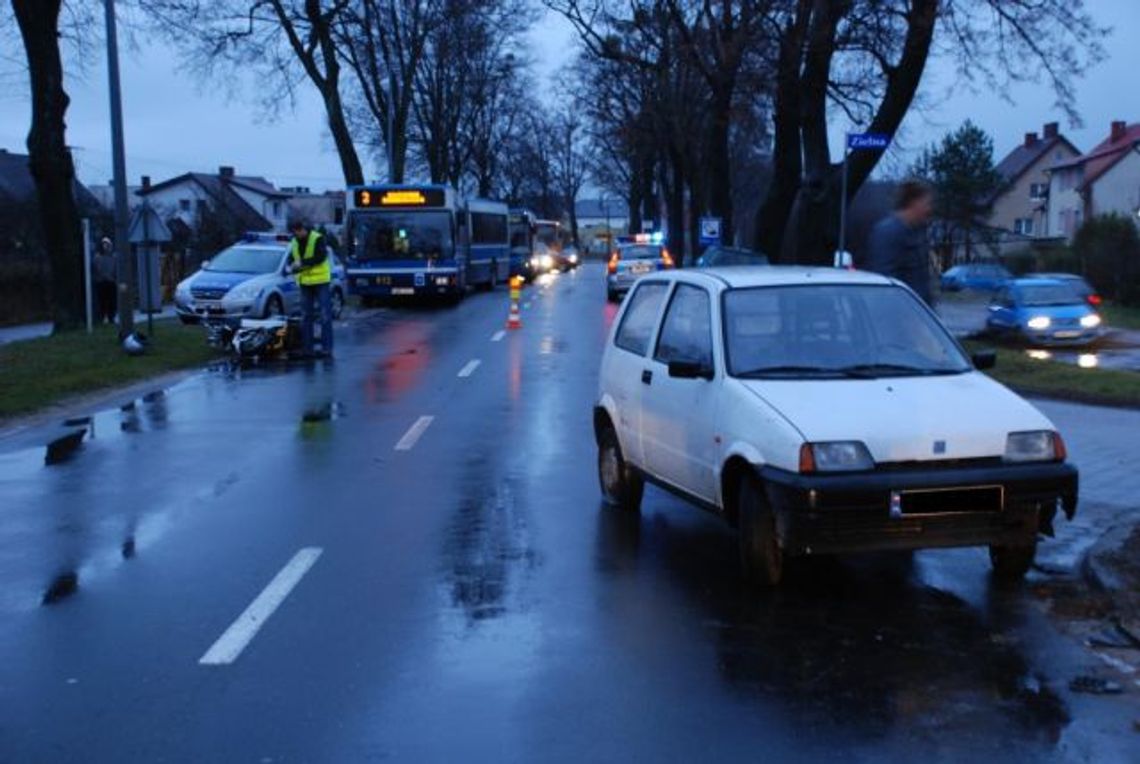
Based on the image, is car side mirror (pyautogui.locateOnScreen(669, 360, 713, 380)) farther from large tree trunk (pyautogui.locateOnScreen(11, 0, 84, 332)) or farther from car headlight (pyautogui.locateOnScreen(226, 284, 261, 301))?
car headlight (pyautogui.locateOnScreen(226, 284, 261, 301))

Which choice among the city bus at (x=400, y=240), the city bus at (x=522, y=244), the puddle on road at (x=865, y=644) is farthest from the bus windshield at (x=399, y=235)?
the puddle on road at (x=865, y=644)

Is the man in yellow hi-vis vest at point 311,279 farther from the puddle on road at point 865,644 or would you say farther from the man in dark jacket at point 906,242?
the puddle on road at point 865,644

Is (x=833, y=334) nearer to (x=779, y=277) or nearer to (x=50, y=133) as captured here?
(x=779, y=277)

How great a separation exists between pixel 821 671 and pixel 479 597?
75.8 inches

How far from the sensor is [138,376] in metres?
17.8

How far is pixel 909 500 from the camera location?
6293 mm

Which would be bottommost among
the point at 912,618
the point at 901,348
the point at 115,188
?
the point at 912,618

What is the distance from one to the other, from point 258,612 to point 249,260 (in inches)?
826

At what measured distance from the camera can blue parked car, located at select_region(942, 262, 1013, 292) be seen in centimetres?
5156

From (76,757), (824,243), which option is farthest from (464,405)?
(824,243)

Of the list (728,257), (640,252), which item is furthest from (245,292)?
(640,252)

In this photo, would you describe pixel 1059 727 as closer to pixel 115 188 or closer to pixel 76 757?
pixel 76 757

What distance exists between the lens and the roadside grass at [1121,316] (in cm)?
3191

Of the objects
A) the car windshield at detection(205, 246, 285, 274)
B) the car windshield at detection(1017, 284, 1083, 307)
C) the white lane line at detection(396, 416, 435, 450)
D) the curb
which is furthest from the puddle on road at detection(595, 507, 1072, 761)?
the car windshield at detection(1017, 284, 1083, 307)
